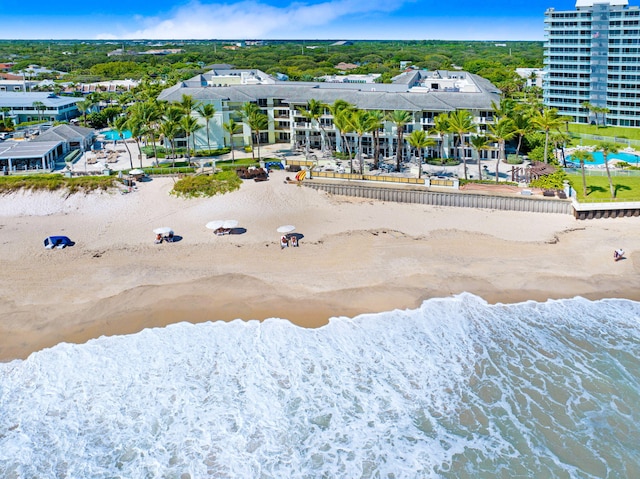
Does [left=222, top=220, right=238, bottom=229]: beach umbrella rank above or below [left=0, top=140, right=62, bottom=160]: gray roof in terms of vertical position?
below

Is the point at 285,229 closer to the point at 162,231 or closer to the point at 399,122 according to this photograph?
the point at 162,231

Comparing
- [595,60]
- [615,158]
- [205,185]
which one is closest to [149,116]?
[205,185]

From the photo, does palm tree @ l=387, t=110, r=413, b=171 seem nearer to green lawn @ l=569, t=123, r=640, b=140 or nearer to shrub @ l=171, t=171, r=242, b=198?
shrub @ l=171, t=171, r=242, b=198

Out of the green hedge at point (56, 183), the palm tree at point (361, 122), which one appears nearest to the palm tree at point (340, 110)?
the palm tree at point (361, 122)

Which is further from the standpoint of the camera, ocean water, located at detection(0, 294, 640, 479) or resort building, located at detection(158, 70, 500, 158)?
resort building, located at detection(158, 70, 500, 158)

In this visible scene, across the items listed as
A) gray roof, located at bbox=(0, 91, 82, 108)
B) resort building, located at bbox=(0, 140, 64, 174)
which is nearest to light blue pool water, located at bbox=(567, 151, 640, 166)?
resort building, located at bbox=(0, 140, 64, 174)

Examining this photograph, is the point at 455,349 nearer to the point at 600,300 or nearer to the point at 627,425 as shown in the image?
the point at 627,425
